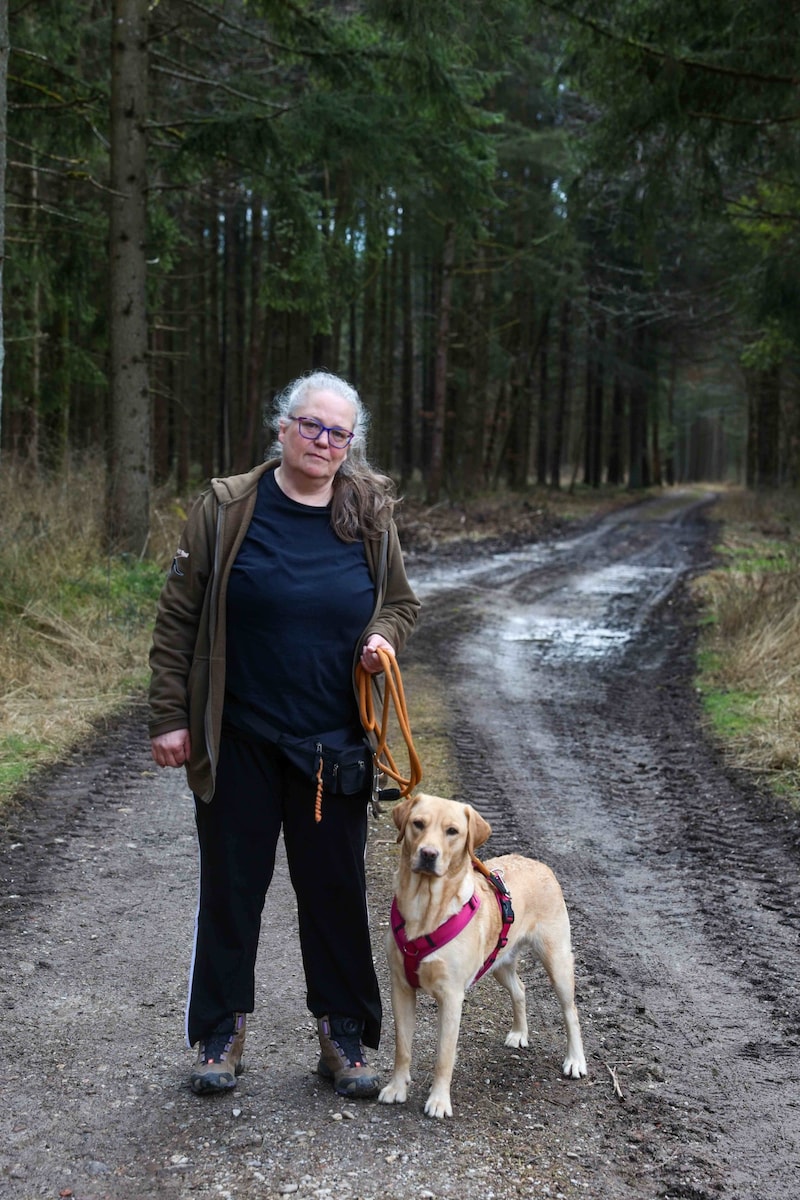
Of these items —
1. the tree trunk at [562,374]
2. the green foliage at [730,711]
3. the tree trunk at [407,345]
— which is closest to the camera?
the green foliage at [730,711]

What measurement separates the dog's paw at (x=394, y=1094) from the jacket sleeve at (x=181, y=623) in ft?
4.38

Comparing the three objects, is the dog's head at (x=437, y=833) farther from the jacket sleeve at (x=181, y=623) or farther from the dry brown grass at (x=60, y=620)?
the dry brown grass at (x=60, y=620)

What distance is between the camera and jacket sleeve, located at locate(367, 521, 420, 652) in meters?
3.79

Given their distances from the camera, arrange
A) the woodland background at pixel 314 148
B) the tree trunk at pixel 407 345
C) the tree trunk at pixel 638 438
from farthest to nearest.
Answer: the tree trunk at pixel 638 438
the tree trunk at pixel 407 345
the woodland background at pixel 314 148

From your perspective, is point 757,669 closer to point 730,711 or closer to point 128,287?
point 730,711

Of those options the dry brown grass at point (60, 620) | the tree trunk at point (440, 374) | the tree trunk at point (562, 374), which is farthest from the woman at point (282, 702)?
the tree trunk at point (562, 374)

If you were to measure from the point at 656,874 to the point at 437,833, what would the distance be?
2798 mm

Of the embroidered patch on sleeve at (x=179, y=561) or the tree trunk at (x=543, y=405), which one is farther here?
the tree trunk at (x=543, y=405)

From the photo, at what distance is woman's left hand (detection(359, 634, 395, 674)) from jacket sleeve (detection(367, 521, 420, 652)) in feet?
0.26

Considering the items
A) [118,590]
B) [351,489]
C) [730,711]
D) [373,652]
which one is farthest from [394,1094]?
[118,590]

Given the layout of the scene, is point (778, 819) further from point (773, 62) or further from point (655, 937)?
point (773, 62)

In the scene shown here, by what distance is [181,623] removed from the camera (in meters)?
3.70

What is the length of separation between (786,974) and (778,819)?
214cm

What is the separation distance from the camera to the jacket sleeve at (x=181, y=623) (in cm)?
366
